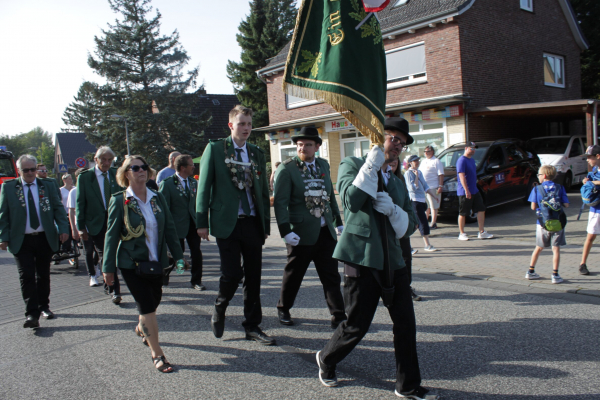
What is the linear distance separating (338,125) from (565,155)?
28.9ft

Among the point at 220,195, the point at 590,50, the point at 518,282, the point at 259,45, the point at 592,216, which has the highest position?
the point at 259,45

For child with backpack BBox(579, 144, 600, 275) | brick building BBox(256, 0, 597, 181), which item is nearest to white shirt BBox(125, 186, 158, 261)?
child with backpack BBox(579, 144, 600, 275)

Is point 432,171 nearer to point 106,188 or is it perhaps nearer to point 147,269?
point 106,188

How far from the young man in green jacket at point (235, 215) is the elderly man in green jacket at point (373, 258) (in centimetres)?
128

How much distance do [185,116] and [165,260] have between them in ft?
102

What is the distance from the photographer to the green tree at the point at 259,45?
110 ft

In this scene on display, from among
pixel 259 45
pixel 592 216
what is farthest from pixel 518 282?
pixel 259 45

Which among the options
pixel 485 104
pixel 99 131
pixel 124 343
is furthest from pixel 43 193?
pixel 99 131

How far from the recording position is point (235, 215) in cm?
424

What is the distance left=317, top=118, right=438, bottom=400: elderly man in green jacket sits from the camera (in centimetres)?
305

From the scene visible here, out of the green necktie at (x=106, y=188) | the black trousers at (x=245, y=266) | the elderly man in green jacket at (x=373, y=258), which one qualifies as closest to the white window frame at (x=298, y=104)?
the green necktie at (x=106, y=188)

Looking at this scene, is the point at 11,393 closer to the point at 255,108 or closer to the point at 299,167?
the point at 299,167

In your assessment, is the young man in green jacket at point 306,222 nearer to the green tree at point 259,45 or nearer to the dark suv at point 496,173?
the dark suv at point 496,173

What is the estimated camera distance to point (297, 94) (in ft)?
11.1
